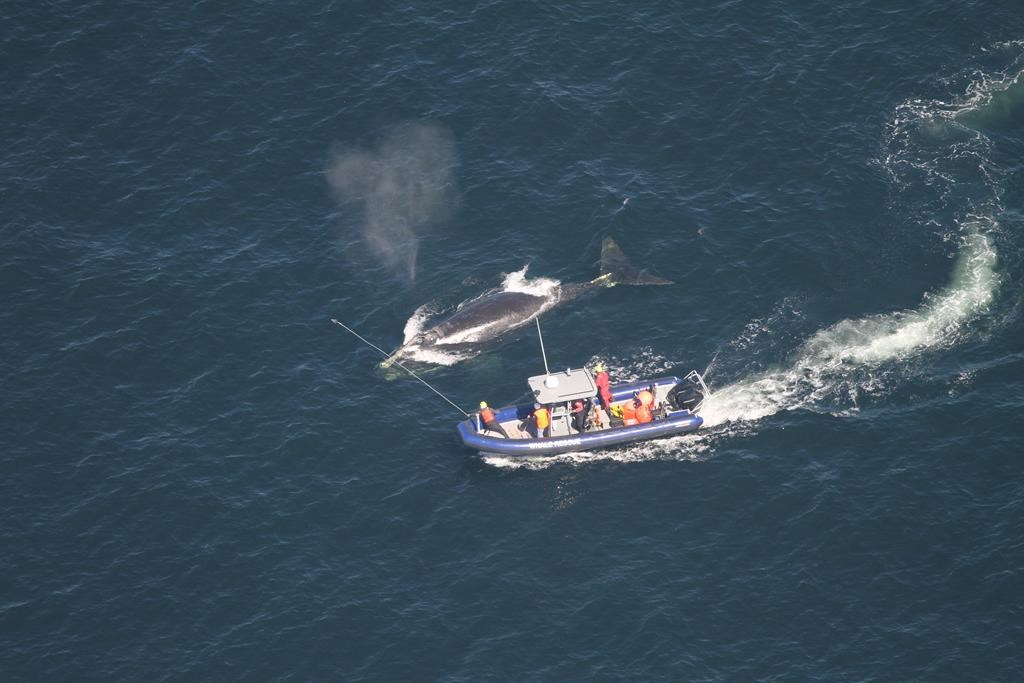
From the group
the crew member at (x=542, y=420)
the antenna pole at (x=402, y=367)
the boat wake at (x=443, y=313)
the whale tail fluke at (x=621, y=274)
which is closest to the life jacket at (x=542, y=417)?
the crew member at (x=542, y=420)

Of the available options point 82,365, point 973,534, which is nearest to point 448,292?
point 82,365

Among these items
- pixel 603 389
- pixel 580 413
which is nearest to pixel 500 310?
pixel 603 389

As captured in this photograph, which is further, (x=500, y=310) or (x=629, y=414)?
(x=500, y=310)

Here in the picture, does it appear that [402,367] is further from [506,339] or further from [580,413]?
[580,413]

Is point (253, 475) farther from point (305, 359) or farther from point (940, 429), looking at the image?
point (940, 429)

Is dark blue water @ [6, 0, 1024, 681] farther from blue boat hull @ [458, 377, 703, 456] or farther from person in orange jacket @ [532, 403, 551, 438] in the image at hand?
person in orange jacket @ [532, 403, 551, 438]

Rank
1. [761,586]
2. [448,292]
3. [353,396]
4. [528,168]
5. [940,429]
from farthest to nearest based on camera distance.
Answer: [528,168] → [448,292] → [353,396] → [940,429] → [761,586]
